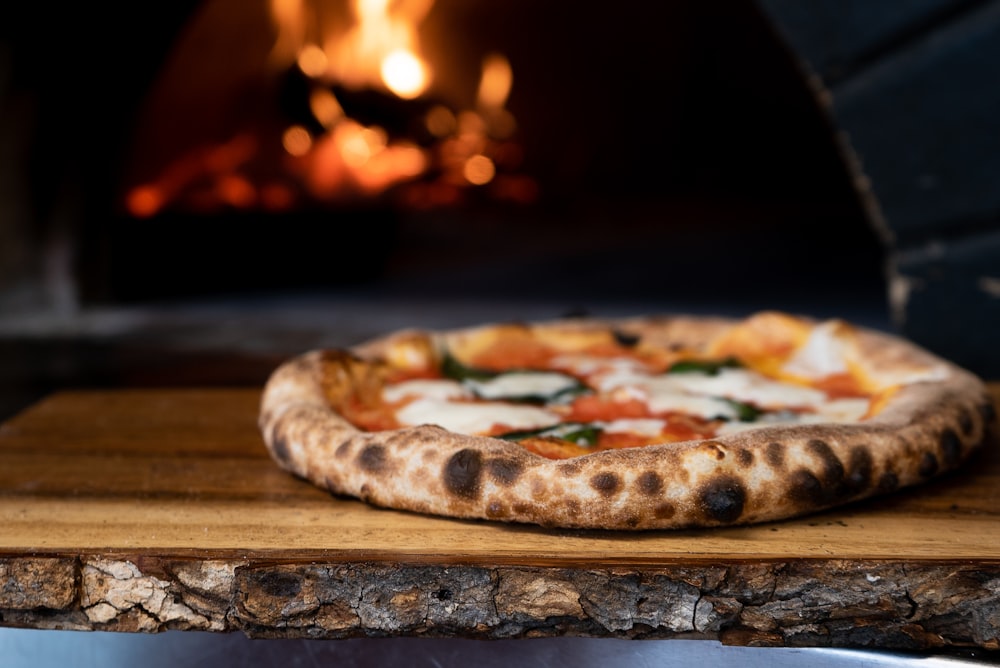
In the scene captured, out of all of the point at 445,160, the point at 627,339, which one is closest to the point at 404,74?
the point at 445,160

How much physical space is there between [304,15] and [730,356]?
140 inches

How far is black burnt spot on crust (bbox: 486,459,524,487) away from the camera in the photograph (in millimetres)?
1234

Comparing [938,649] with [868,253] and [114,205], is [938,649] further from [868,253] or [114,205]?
[868,253]

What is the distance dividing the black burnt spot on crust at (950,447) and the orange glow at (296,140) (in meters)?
4.17

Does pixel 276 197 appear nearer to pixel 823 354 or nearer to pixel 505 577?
pixel 823 354

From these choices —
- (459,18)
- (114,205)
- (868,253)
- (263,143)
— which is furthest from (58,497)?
→ (868,253)

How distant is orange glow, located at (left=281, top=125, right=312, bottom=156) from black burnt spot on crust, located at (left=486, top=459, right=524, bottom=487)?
4.11 m

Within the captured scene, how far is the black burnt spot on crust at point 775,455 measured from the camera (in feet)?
4.08

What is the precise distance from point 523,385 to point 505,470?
0.52 metres

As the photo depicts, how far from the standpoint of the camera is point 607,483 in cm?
121

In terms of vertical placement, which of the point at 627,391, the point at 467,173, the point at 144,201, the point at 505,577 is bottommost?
the point at 505,577

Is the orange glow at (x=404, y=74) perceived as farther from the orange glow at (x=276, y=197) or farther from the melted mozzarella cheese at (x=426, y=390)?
the melted mozzarella cheese at (x=426, y=390)

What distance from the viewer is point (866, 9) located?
2.45m

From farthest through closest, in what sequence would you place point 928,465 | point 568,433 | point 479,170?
point 479,170 → point 568,433 → point 928,465
